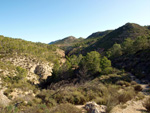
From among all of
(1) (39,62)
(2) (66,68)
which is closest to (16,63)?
(1) (39,62)

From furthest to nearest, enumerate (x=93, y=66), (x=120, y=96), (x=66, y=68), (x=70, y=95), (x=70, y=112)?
(x=66, y=68) → (x=93, y=66) → (x=70, y=95) → (x=120, y=96) → (x=70, y=112)

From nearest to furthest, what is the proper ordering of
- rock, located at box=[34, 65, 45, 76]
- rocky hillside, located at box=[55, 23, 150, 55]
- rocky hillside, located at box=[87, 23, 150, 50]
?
rock, located at box=[34, 65, 45, 76], rocky hillside, located at box=[87, 23, 150, 50], rocky hillside, located at box=[55, 23, 150, 55]

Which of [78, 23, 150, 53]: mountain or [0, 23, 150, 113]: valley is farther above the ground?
[78, 23, 150, 53]: mountain

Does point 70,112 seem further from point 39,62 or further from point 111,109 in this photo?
point 39,62

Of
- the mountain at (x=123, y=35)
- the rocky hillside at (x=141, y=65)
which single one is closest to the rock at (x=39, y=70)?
the rocky hillside at (x=141, y=65)

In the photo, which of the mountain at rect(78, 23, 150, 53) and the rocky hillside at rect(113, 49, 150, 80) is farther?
the mountain at rect(78, 23, 150, 53)

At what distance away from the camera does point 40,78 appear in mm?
29109

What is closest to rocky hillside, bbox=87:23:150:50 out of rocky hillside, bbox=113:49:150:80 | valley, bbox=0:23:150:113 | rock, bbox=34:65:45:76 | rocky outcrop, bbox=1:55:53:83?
valley, bbox=0:23:150:113

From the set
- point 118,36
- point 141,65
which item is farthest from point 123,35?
point 141,65

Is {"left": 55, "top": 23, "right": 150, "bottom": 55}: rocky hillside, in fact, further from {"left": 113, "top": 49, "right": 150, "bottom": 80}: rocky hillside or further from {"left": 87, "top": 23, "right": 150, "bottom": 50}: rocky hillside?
{"left": 113, "top": 49, "right": 150, "bottom": 80}: rocky hillside

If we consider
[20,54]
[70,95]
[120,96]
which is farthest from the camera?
[20,54]

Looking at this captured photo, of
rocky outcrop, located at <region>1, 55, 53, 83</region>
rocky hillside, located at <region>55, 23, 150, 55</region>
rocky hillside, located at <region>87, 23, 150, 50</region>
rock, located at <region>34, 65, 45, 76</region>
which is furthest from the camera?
rocky hillside, located at <region>55, 23, 150, 55</region>

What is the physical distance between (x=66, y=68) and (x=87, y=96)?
54.2 ft

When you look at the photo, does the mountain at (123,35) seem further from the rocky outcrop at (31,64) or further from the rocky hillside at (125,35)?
the rocky outcrop at (31,64)
